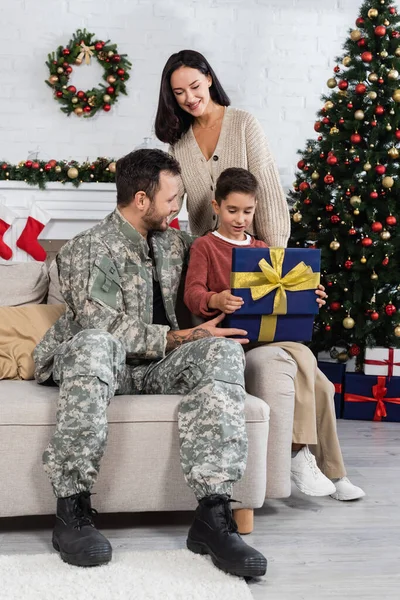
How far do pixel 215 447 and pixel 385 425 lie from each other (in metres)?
2.12

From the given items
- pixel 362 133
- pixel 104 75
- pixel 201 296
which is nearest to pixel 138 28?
pixel 104 75

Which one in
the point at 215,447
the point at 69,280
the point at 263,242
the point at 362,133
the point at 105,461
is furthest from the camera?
the point at 362,133

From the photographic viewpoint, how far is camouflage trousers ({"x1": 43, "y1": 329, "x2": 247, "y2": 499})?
2061 millimetres

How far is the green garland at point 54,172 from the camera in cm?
505

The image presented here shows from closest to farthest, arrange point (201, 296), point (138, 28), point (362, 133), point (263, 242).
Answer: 1. point (201, 296)
2. point (263, 242)
3. point (362, 133)
4. point (138, 28)

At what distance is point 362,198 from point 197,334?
6.73 ft

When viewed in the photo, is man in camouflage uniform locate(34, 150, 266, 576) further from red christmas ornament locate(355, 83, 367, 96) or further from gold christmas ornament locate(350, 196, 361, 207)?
red christmas ornament locate(355, 83, 367, 96)

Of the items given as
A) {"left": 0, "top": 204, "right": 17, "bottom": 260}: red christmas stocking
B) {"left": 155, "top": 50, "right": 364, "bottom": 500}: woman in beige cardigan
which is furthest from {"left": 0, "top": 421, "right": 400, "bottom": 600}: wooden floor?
{"left": 0, "top": 204, "right": 17, "bottom": 260}: red christmas stocking

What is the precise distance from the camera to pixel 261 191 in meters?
2.81

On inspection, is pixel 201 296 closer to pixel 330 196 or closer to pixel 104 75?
pixel 330 196

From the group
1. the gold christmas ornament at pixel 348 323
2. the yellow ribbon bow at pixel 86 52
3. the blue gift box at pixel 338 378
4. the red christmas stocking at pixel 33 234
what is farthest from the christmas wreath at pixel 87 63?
the blue gift box at pixel 338 378

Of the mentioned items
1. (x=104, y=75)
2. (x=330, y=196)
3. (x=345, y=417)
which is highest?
(x=104, y=75)

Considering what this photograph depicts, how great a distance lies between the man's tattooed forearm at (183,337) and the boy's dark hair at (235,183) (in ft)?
1.59

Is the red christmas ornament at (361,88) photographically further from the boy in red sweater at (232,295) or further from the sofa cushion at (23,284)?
the sofa cushion at (23,284)
